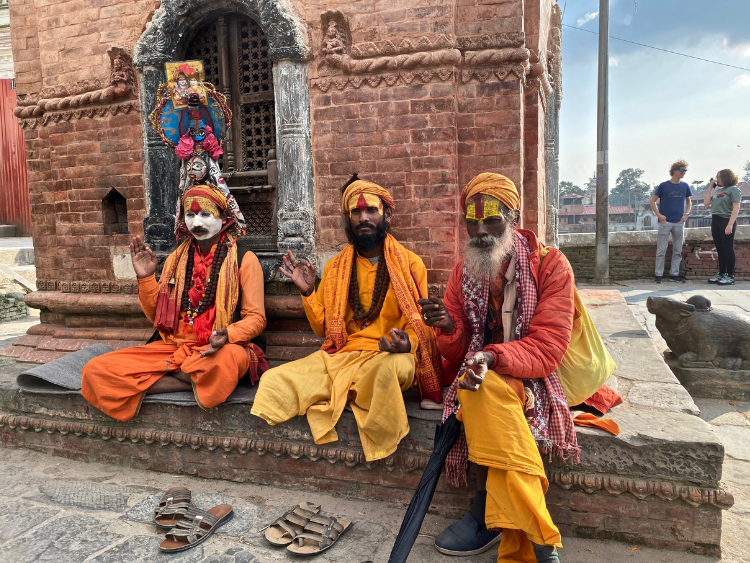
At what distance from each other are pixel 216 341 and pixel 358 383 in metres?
0.95

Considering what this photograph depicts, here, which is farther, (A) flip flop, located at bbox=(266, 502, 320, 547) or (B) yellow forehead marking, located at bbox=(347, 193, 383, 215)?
(B) yellow forehead marking, located at bbox=(347, 193, 383, 215)

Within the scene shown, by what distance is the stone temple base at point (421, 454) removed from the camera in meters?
2.44

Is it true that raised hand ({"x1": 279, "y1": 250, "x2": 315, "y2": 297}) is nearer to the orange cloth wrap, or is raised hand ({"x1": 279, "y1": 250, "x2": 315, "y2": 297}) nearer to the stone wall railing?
the orange cloth wrap

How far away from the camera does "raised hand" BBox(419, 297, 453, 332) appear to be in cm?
264

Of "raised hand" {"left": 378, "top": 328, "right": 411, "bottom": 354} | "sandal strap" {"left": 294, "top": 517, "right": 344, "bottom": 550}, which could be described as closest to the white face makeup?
"raised hand" {"left": 378, "top": 328, "right": 411, "bottom": 354}

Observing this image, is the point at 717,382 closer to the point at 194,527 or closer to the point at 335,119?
the point at 335,119

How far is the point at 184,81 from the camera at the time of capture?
385cm

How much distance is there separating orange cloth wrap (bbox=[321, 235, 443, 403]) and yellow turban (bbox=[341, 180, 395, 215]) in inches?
9.7

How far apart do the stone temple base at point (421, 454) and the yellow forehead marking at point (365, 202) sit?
1239 millimetres

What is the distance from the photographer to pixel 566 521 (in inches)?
102

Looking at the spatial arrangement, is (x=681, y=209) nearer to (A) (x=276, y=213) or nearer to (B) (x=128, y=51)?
(A) (x=276, y=213)

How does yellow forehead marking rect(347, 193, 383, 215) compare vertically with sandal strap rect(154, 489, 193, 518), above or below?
above

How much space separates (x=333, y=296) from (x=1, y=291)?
8969 millimetres

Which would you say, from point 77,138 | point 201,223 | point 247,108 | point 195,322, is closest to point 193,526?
point 195,322
